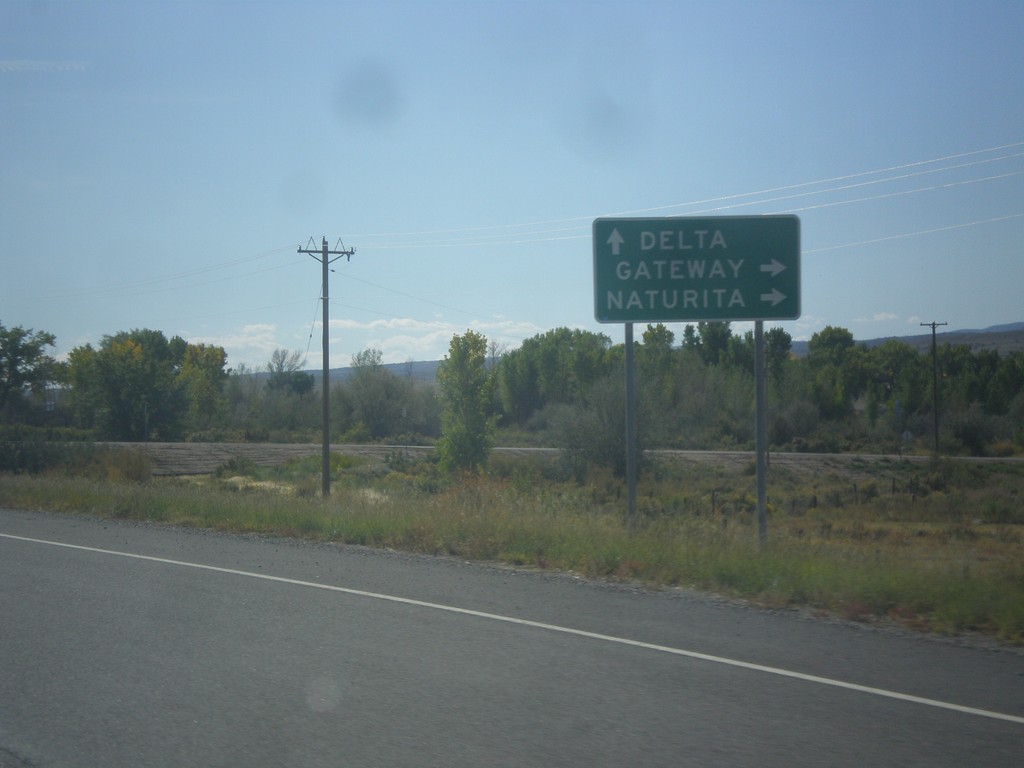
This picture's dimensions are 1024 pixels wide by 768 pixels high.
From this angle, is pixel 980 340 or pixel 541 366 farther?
pixel 980 340

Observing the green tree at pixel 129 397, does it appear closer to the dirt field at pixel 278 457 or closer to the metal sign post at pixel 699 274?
the dirt field at pixel 278 457

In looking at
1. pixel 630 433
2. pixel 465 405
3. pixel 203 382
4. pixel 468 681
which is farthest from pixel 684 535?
pixel 203 382

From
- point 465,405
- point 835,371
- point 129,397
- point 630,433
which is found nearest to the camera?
point 630,433

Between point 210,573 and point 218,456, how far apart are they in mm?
45762

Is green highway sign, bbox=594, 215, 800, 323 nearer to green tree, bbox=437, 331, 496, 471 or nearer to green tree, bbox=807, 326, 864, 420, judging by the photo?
green tree, bbox=437, 331, 496, 471

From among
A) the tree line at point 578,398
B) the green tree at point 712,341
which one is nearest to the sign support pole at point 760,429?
the tree line at point 578,398

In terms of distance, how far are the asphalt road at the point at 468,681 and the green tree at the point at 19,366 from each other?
71641 millimetres

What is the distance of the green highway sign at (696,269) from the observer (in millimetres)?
13406

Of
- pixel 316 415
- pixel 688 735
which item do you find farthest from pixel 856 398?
A: pixel 688 735

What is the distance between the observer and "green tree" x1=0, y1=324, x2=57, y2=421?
73438 mm

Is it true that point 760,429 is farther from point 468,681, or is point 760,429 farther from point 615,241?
point 468,681

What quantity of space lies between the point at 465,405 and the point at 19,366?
141 feet

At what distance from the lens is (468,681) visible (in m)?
6.82

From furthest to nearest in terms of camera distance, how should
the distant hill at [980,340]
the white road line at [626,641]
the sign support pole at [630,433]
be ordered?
the distant hill at [980,340] < the sign support pole at [630,433] < the white road line at [626,641]
